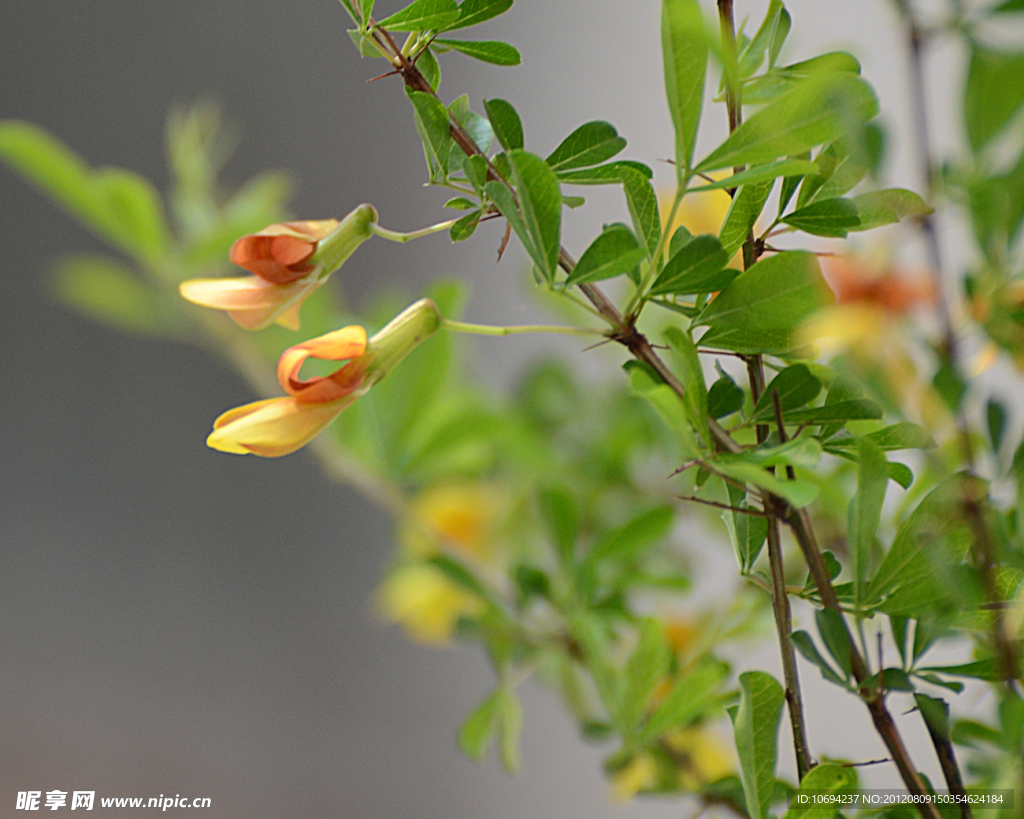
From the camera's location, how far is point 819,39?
0.91m

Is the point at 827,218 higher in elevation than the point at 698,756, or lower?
higher

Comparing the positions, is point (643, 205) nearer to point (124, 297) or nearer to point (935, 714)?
point (935, 714)

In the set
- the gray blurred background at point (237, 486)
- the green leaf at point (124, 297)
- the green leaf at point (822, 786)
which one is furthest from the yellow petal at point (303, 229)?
the gray blurred background at point (237, 486)

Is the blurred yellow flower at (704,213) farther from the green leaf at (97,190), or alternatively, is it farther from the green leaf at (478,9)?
the green leaf at (97,190)

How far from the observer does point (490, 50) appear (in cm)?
21

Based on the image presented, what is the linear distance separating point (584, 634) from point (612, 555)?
0.16ft

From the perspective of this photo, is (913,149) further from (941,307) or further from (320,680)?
(320,680)

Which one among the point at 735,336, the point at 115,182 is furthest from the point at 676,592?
the point at 115,182

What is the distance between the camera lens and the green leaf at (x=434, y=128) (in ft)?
0.61

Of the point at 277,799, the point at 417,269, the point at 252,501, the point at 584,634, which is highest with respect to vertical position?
the point at 417,269

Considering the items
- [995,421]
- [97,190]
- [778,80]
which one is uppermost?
[97,190]

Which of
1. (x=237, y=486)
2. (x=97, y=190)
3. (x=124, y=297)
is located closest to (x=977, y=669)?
(x=97, y=190)

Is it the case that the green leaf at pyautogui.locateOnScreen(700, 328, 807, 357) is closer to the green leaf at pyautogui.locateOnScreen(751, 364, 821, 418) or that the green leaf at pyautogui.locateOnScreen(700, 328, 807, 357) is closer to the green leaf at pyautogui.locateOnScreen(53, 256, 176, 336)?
the green leaf at pyautogui.locateOnScreen(751, 364, 821, 418)

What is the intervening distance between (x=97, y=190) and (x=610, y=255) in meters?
0.38
